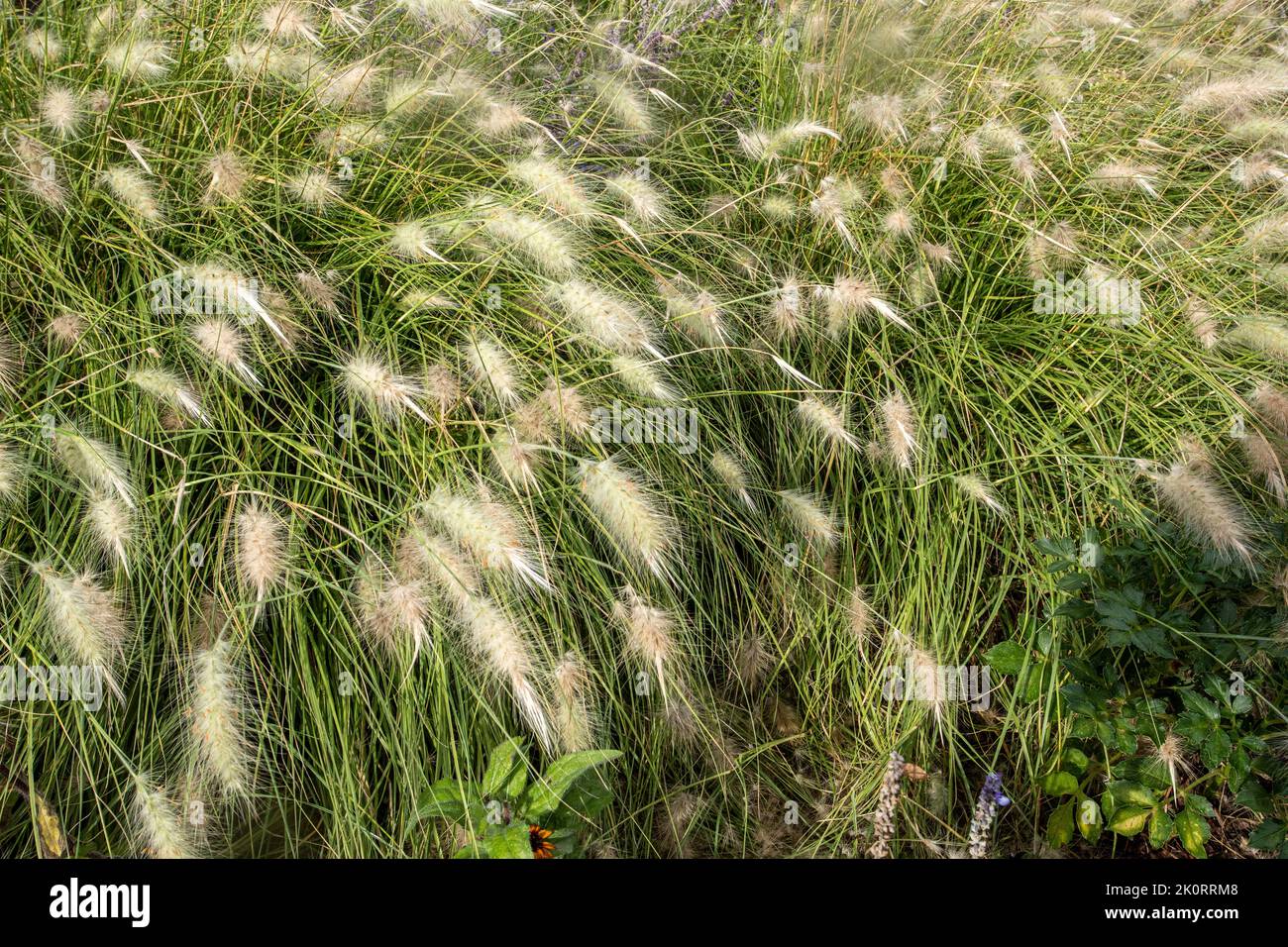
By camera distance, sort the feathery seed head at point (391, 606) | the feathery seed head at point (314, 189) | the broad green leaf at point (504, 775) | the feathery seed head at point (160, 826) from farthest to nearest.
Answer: the feathery seed head at point (314, 189)
the broad green leaf at point (504, 775)
the feathery seed head at point (391, 606)
the feathery seed head at point (160, 826)

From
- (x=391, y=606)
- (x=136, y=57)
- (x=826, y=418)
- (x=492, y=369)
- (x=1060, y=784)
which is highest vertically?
(x=136, y=57)

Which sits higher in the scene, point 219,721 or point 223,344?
point 223,344

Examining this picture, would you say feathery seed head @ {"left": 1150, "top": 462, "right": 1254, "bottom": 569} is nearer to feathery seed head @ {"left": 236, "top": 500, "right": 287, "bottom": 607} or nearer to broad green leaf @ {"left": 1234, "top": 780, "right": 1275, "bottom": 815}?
broad green leaf @ {"left": 1234, "top": 780, "right": 1275, "bottom": 815}

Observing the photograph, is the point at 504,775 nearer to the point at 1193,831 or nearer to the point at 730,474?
the point at 730,474

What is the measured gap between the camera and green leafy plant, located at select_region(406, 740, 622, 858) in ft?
6.29

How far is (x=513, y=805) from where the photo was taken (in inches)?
78.7

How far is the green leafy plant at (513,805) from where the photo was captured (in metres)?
1.92

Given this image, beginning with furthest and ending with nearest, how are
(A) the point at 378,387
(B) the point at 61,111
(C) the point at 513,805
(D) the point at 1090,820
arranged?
(B) the point at 61,111
(D) the point at 1090,820
(A) the point at 378,387
(C) the point at 513,805

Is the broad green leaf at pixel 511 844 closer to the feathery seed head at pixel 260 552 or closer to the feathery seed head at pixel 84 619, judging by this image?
the feathery seed head at pixel 260 552

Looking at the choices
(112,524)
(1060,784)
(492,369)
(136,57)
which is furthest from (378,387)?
(1060,784)

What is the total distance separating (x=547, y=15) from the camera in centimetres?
344

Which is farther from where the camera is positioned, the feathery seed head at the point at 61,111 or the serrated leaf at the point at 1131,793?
the feathery seed head at the point at 61,111

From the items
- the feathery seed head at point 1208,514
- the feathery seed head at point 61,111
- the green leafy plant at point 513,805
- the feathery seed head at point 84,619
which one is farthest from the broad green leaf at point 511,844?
the feathery seed head at point 61,111

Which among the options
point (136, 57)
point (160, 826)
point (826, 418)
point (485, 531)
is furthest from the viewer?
point (136, 57)
